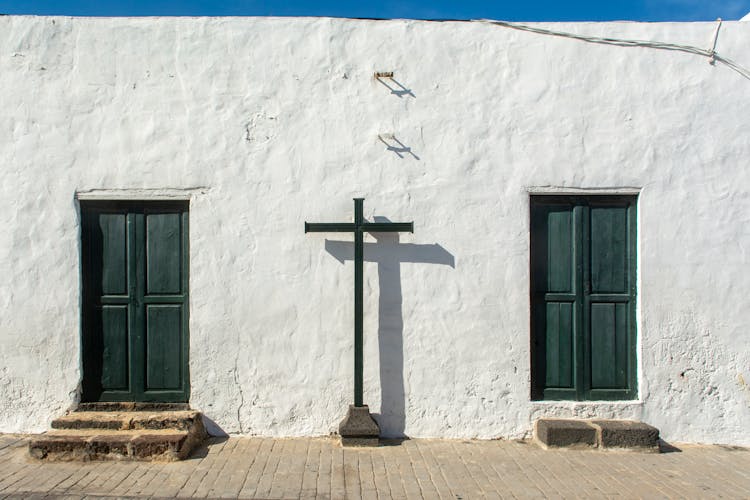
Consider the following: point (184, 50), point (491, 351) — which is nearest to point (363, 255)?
point (491, 351)

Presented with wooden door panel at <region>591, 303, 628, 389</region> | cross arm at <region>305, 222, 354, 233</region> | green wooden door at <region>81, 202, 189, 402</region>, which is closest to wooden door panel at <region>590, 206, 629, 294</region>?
wooden door panel at <region>591, 303, 628, 389</region>

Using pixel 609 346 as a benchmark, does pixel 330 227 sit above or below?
above

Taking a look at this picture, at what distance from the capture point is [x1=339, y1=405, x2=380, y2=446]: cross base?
16.3 feet

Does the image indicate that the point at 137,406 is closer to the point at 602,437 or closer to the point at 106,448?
the point at 106,448

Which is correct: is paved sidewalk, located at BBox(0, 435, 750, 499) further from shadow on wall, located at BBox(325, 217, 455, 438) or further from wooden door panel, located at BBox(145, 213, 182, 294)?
wooden door panel, located at BBox(145, 213, 182, 294)

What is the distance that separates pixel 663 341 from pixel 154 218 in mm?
4500

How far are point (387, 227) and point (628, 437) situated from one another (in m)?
A: 2.61

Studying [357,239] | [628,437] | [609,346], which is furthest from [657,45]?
[628,437]

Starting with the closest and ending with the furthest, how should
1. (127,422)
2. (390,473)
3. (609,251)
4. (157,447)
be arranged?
(390,473)
(157,447)
(127,422)
(609,251)

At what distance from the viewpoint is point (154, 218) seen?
17.3ft

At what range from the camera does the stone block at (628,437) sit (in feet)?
16.3

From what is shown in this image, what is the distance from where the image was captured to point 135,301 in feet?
17.2

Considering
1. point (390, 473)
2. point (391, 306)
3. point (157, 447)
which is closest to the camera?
point (390, 473)

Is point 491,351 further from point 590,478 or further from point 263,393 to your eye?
point 263,393
